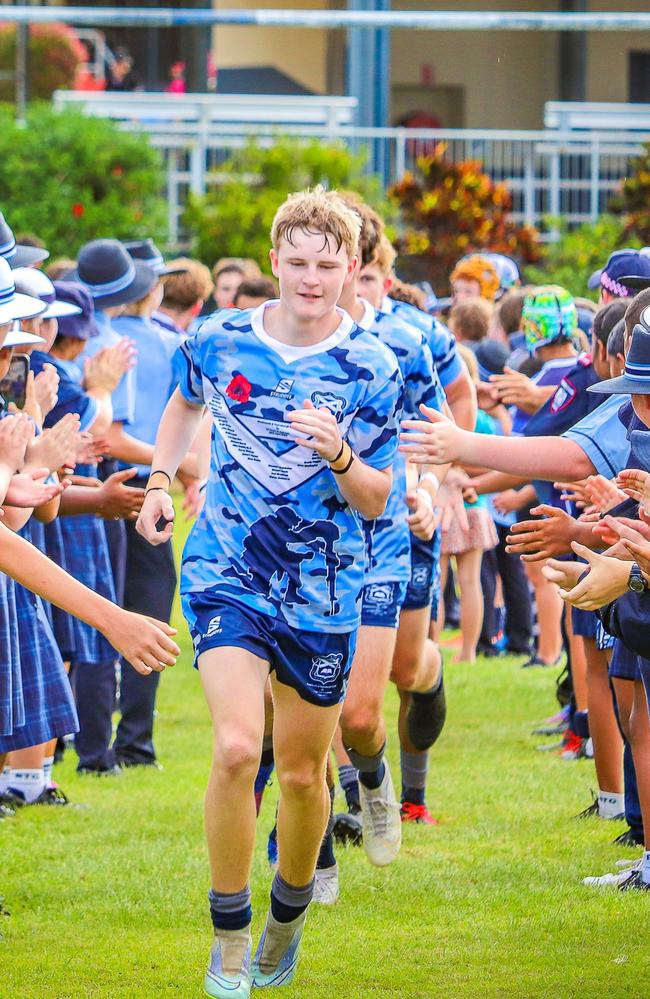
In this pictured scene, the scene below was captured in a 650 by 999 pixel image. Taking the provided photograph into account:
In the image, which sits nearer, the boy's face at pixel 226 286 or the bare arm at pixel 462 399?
the bare arm at pixel 462 399

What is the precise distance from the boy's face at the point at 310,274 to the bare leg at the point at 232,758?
3.42 feet

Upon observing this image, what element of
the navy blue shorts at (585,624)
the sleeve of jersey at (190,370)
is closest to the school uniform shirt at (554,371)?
the navy blue shorts at (585,624)

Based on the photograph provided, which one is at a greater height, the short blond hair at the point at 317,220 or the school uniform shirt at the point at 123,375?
the short blond hair at the point at 317,220

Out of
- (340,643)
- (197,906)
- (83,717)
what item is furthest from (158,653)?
(83,717)

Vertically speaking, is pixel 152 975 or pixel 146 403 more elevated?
pixel 146 403

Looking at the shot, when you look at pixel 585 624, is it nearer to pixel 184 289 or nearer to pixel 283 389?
pixel 283 389

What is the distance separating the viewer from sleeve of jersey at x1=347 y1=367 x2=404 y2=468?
5.02 m

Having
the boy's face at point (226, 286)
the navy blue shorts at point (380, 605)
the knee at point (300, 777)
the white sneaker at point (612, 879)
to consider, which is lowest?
the white sneaker at point (612, 879)

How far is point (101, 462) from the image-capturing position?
849cm

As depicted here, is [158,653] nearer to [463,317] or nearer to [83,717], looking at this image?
[83,717]

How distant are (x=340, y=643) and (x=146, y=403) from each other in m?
4.07

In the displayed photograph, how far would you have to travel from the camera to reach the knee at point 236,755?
4.63 metres

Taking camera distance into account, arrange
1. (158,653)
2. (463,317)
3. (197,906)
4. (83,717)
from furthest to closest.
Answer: (463,317) < (83,717) < (197,906) < (158,653)

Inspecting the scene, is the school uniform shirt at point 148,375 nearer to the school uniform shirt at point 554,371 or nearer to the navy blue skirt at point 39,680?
the school uniform shirt at point 554,371
